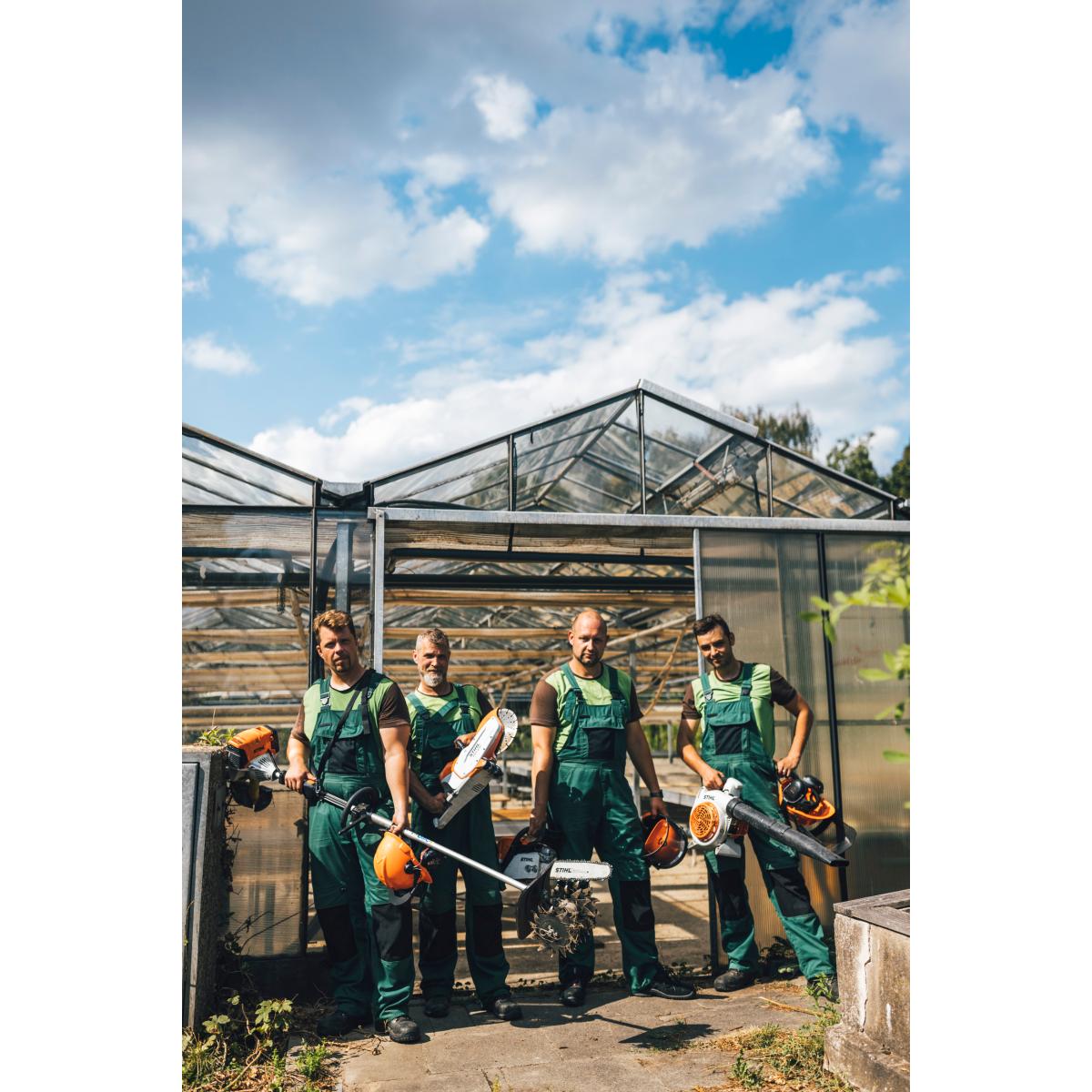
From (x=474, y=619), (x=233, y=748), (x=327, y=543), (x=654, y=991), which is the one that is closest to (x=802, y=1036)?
(x=654, y=991)

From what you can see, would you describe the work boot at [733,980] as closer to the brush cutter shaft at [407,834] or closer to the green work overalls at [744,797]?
the green work overalls at [744,797]

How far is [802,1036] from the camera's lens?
14.4 feet

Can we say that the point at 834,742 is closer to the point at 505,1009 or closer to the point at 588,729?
the point at 588,729

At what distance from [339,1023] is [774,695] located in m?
2.86

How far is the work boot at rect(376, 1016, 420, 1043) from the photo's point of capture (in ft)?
14.9

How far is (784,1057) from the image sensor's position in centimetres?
421

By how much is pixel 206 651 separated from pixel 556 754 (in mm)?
3599

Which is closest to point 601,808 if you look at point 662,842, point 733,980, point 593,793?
point 593,793

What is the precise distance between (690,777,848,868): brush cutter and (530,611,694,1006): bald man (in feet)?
0.76

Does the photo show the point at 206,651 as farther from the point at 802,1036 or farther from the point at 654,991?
the point at 802,1036

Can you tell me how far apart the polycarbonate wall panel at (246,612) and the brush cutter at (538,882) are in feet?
5.62

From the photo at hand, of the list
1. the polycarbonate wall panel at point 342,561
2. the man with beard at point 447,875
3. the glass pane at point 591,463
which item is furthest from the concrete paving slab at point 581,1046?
the glass pane at point 591,463

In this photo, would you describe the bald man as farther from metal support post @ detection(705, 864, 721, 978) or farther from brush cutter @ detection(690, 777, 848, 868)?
metal support post @ detection(705, 864, 721, 978)
